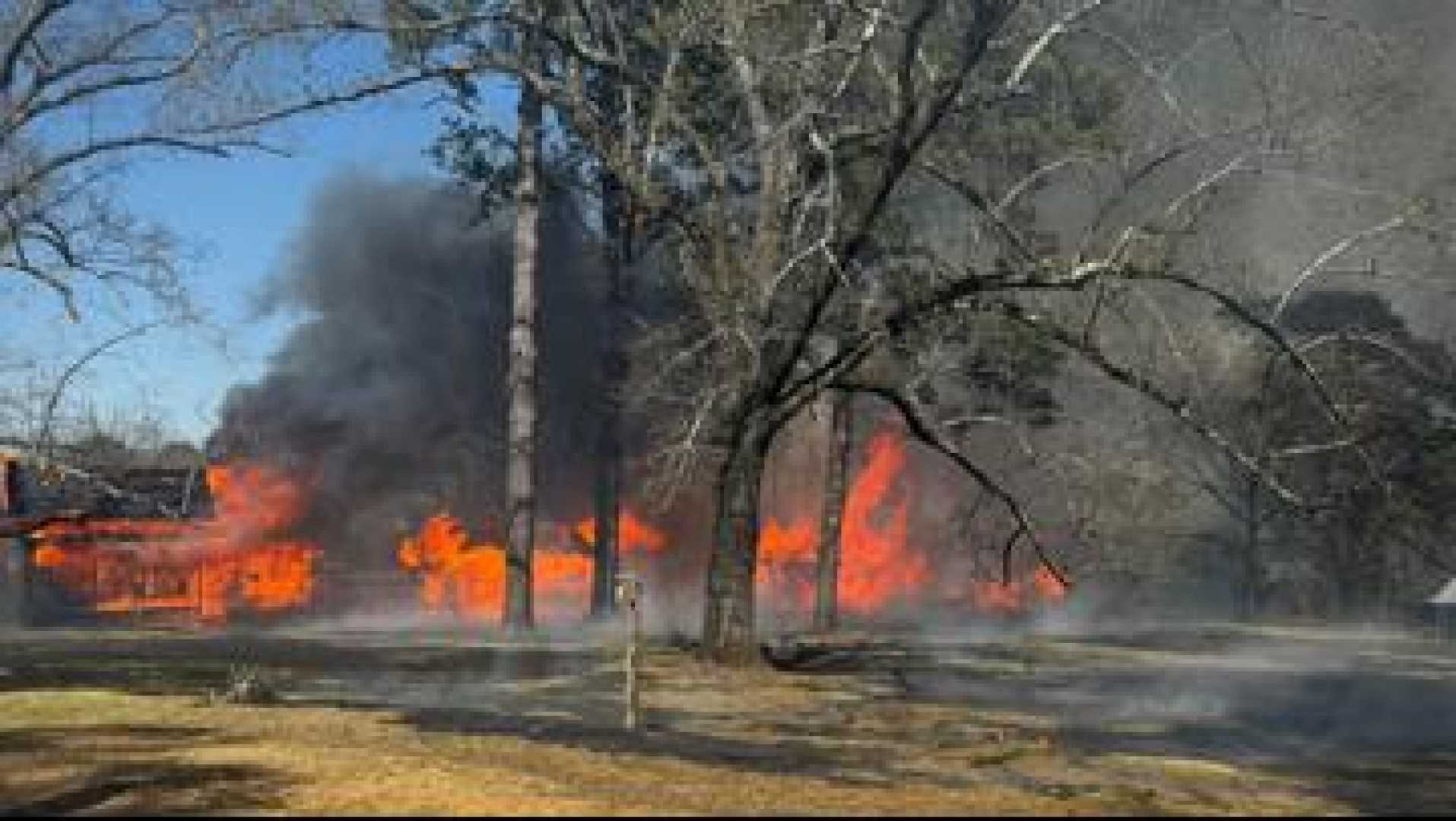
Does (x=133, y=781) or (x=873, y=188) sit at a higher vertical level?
(x=873, y=188)

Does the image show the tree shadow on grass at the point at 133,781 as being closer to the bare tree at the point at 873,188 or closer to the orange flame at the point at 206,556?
the bare tree at the point at 873,188

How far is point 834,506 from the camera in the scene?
34.6m

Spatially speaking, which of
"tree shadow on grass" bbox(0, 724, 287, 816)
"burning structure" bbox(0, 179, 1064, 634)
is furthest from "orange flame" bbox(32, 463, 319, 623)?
"tree shadow on grass" bbox(0, 724, 287, 816)

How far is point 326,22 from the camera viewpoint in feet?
68.0

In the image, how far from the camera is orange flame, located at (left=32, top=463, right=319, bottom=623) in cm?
3597

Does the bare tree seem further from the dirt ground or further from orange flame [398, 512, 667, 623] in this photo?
orange flame [398, 512, 667, 623]

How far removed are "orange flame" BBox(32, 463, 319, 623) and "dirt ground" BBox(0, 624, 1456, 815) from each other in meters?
9.63

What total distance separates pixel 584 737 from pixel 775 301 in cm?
766

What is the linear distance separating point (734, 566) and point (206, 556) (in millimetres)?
21041

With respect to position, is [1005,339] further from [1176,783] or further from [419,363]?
[419,363]

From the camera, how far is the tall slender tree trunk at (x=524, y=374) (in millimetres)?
29281

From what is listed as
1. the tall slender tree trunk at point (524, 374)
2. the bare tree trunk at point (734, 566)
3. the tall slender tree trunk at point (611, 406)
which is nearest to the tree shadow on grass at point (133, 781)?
the bare tree trunk at point (734, 566)

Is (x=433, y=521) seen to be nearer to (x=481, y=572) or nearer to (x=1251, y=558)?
(x=481, y=572)

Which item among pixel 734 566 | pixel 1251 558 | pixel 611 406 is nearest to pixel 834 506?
pixel 611 406
